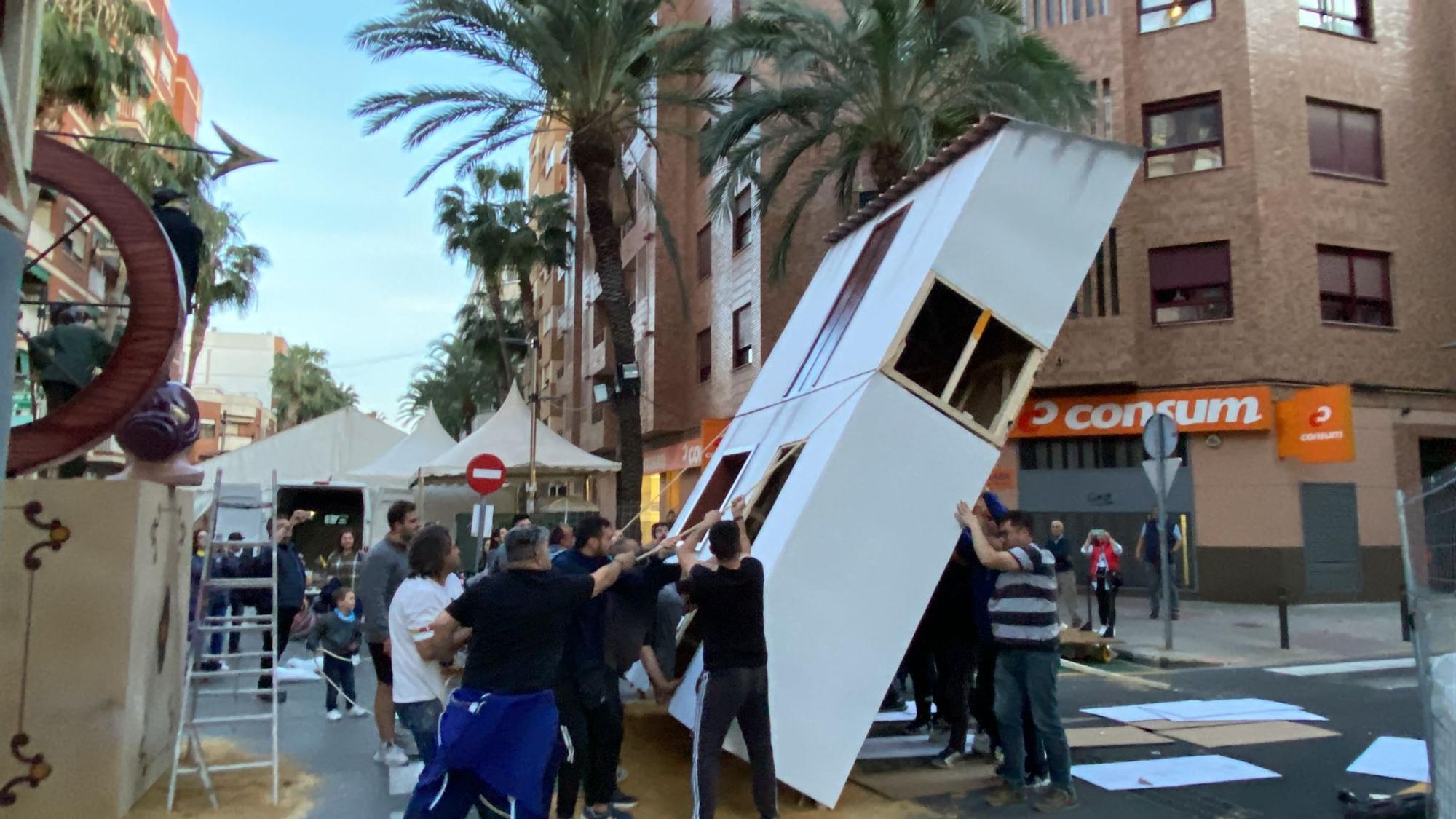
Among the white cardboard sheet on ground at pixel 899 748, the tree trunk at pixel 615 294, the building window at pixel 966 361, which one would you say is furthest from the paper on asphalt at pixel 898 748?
the tree trunk at pixel 615 294

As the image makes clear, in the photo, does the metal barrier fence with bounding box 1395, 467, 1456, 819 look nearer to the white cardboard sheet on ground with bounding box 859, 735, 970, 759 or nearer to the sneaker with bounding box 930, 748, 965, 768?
the sneaker with bounding box 930, 748, 965, 768

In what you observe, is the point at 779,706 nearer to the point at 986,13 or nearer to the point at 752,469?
the point at 752,469

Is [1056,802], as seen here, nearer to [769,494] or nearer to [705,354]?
[769,494]

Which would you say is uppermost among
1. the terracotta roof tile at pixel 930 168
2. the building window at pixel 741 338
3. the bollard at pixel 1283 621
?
the building window at pixel 741 338

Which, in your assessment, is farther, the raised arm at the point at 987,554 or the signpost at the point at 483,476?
the signpost at the point at 483,476

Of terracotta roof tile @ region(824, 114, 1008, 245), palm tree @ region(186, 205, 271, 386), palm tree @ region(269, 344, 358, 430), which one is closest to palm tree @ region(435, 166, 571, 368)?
palm tree @ region(186, 205, 271, 386)

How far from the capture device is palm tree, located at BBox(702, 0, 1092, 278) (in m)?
15.3

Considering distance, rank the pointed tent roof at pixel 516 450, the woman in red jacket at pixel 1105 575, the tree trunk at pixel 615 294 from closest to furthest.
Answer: the woman in red jacket at pixel 1105 575
the tree trunk at pixel 615 294
the pointed tent roof at pixel 516 450

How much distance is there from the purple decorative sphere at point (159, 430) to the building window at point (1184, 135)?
19.3 m

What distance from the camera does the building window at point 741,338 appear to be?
24.8 metres

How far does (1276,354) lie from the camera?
19516 millimetres

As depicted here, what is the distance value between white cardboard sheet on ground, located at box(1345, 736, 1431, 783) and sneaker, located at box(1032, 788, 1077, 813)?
2.43m

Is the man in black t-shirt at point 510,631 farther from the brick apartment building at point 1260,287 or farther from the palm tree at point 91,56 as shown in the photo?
the palm tree at point 91,56

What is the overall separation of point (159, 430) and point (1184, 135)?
2028 centimetres
